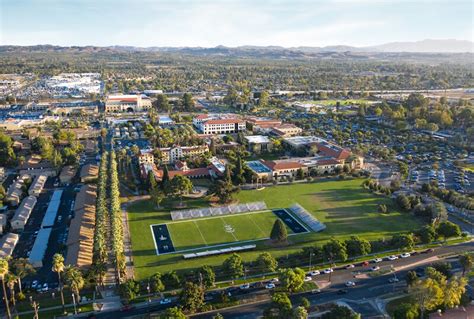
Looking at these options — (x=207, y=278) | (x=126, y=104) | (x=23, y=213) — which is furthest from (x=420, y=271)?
(x=126, y=104)

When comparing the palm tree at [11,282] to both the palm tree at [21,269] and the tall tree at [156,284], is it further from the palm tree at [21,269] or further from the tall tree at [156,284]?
the tall tree at [156,284]

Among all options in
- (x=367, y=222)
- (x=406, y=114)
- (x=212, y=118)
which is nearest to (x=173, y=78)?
(x=212, y=118)

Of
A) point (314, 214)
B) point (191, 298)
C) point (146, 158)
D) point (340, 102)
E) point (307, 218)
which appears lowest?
point (191, 298)

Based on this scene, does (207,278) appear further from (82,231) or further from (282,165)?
(282,165)

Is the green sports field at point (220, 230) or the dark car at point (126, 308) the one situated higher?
the green sports field at point (220, 230)

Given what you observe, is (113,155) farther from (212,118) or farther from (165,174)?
(212,118)

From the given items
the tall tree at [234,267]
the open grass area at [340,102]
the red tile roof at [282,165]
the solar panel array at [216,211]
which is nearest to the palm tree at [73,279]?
the tall tree at [234,267]
